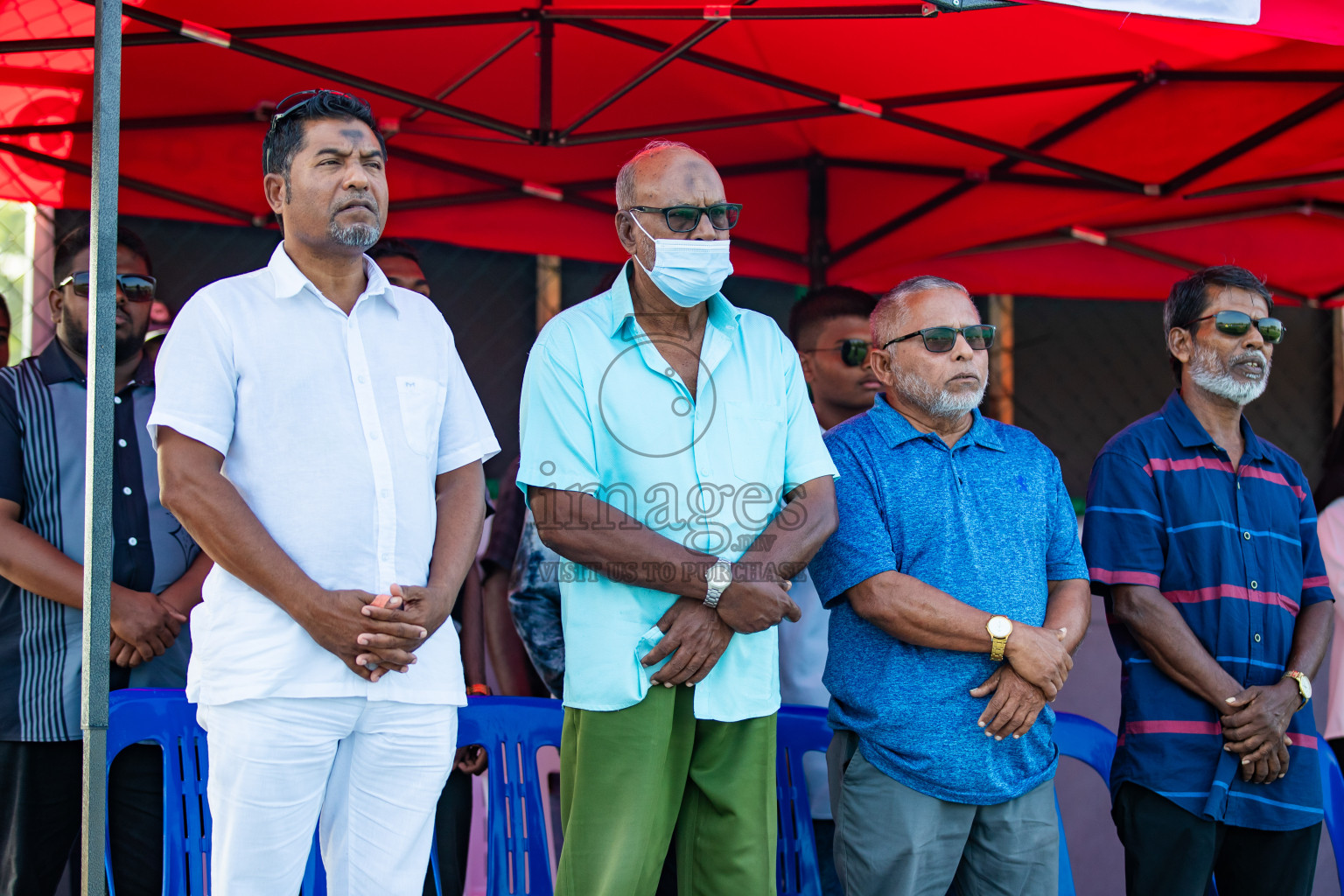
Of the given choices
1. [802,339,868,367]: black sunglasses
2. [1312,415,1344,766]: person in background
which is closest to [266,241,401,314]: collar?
[802,339,868,367]: black sunglasses

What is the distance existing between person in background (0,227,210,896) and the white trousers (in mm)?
788

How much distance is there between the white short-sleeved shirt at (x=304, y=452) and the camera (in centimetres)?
213

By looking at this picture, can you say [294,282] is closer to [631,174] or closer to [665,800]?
[631,174]

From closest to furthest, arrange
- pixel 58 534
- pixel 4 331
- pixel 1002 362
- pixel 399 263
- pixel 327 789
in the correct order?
pixel 327 789
pixel 58 534
pixel 399 263
pixel 4 331
pixel 1002 362

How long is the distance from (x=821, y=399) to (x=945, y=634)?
1.43 m

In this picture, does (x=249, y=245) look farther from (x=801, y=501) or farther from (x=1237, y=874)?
(x=1237, y=874)

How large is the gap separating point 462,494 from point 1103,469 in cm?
177

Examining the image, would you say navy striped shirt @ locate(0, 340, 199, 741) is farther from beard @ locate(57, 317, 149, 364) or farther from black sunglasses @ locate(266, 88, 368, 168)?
black sunglasses @ locate(266, 88, 368, 168)

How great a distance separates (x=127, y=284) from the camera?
3.08 metres

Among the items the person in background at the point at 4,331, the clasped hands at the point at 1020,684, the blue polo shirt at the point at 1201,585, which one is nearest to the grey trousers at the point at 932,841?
the clasped hands at the point at 1020,684

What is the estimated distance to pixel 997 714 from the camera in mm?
2635

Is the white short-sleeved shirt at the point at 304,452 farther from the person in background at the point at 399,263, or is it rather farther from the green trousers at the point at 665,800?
the person in background at the point at 399,263

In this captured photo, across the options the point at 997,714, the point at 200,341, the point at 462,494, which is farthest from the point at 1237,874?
the point at 200,341

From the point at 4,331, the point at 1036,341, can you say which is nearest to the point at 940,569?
the point at 4,331
